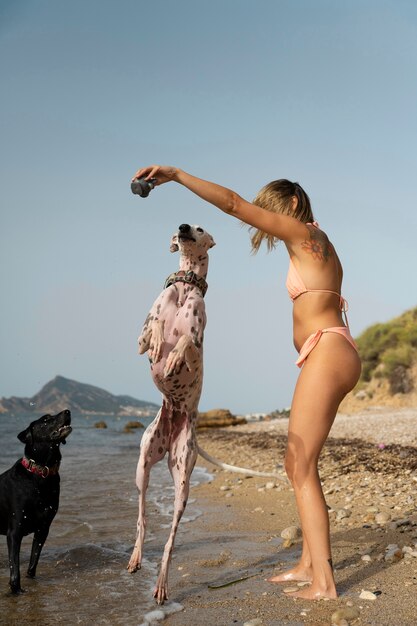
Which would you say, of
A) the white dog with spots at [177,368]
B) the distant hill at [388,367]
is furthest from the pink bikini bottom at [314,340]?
the distant hill at [388,367]

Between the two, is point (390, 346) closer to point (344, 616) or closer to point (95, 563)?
point (95, 563)

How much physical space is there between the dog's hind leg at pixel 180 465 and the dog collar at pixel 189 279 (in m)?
0.92

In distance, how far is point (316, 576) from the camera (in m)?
4.11

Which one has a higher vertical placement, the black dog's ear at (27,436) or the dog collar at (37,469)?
the black dog's ear at (27,436)

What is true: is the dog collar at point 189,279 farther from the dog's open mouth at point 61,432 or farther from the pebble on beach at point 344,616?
the pebble on beach at point 344,616

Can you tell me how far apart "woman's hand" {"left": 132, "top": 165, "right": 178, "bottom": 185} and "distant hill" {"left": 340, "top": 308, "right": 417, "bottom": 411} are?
22.0 meters

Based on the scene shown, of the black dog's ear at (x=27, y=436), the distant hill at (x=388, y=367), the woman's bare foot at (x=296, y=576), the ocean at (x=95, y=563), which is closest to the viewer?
the ocean at (x=95, y=563)

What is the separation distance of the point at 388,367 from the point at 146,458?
23.7 meters

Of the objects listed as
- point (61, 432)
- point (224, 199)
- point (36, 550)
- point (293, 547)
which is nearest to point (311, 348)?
point (224, 199)

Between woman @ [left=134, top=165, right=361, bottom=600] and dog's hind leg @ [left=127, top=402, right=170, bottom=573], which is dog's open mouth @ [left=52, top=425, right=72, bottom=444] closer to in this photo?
dog's hind leg @ [left=127, top=402, right=170, bottom=573]

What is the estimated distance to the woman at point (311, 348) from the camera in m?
4.12

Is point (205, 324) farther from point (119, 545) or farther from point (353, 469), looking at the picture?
point (353, 469)

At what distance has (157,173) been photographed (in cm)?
414

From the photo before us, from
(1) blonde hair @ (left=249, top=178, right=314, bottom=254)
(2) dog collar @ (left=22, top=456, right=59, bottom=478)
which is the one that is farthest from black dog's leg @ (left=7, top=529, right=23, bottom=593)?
(1) blonde hair @ (left=249, top=178, right=314, bottom=254)
